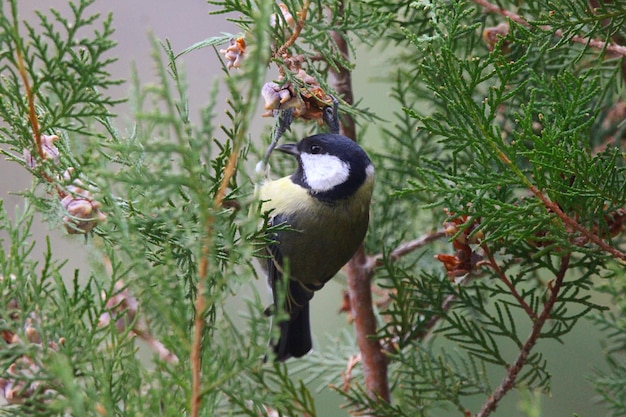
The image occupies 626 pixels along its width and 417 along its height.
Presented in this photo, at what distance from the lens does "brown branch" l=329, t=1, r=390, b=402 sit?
150cm

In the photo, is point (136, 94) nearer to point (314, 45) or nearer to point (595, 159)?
point (314, 45)

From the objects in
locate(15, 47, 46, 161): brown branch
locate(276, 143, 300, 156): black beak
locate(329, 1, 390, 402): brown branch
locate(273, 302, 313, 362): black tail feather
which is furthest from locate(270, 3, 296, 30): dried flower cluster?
locate(273, 302, 313, 362): black tail feather

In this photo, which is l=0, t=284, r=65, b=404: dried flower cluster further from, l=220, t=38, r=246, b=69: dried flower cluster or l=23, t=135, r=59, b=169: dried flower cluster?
l=220, t=38, r=246, b=69: dried flower cluster

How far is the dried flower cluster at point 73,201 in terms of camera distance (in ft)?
3.61

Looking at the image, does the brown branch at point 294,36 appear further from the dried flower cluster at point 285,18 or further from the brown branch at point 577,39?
the brown branch at point 577,39

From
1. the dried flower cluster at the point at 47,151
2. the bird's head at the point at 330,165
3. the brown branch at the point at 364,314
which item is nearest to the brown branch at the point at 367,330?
the brown branch at the point at 364,314

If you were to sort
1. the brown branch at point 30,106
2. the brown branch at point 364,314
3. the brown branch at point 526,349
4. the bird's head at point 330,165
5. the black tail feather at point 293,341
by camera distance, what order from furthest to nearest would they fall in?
the black tail feather at point 293,341, the bird's head at point 330,165, the brown branch at point 364,314, the brown branch at point 526,349, the brown branch at point 30,106

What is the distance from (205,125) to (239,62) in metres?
0.45

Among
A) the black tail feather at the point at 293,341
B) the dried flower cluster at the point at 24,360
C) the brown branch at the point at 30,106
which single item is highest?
the brown branch at the point at 30,106

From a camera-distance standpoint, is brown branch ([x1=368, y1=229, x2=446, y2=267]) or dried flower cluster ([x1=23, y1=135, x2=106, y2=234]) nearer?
dried flower cluster ([x1=23, y1=135, x2=106, y2=234])

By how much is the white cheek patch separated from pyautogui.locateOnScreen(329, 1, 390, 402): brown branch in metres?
0.10

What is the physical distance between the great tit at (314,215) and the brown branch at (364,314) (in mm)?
71

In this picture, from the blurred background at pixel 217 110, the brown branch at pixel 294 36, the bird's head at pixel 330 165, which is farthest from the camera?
the blurred background at pixel 217 110

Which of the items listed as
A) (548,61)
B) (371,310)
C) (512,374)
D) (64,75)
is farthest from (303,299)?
(64,75)
